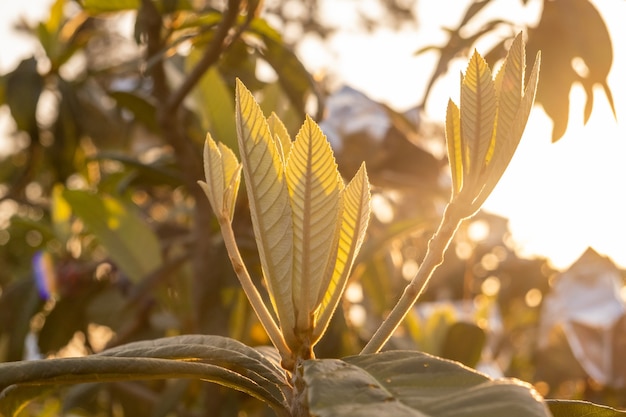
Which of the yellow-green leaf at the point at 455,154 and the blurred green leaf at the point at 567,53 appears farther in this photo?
the blurred green leaf at the point at 567,53

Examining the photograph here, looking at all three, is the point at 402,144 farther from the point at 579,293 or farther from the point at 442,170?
the point at 579,293

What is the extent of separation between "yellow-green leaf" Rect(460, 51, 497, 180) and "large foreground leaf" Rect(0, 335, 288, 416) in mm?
199

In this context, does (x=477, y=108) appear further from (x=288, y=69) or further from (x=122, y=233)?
(x=122, y=233)

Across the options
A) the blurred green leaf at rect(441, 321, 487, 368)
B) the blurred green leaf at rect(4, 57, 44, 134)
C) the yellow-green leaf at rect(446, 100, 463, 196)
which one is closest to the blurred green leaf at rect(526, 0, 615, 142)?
the blurred green leaf at rect(441, 321, 487, 368)

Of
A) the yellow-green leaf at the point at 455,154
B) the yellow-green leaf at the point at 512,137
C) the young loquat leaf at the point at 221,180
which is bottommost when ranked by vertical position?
the young loquat leaf at the point at 221,180

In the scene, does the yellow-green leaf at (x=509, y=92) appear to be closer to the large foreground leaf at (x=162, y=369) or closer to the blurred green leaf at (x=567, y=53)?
the large foreground leaf at (x=162, y=369)

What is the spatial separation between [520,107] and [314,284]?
18 centimetres

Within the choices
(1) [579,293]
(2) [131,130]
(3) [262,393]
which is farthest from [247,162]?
(2) [131,130]

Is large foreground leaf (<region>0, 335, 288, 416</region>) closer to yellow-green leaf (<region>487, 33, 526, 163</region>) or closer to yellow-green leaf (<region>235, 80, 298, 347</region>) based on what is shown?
yellow-green leaf (<region>235, 80, 298, 347</region>)

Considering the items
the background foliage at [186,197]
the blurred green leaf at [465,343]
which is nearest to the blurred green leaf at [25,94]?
the background foliage at [186,197]

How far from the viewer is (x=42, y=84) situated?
1743 mm

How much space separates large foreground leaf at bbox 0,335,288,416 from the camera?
1.51 ft

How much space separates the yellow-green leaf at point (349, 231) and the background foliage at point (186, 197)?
1.32 feet

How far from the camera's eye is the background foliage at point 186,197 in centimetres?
113
